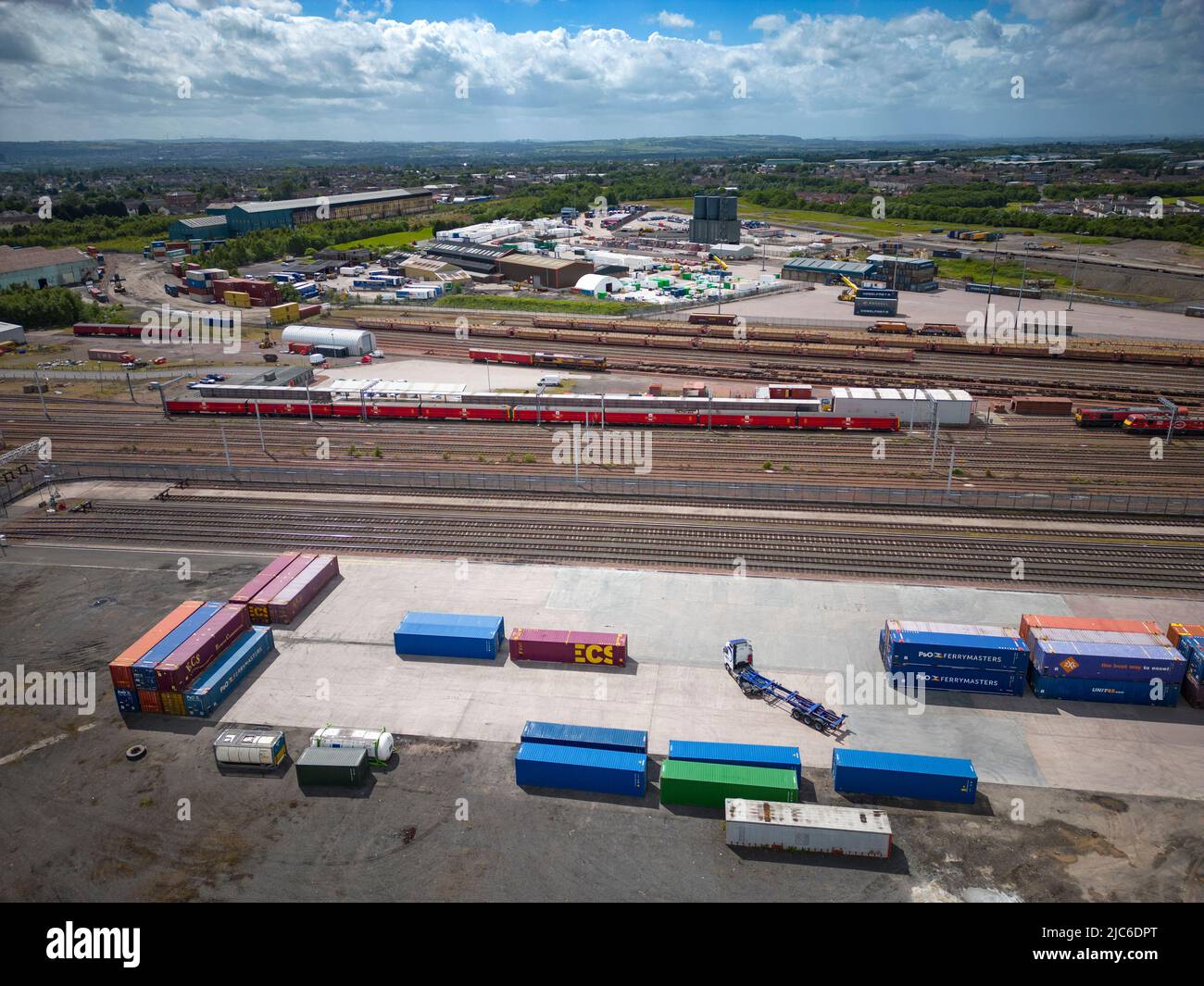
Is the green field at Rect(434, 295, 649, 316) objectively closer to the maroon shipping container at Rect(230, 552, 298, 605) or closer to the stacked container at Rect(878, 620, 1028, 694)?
the maroon shipping container at Rect(230, 552, 298, 605)

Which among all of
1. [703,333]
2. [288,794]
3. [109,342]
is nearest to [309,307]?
[109,342]

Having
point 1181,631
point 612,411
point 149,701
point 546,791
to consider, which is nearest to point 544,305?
point 612,411

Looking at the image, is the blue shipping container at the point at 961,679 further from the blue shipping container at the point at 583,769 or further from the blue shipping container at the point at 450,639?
the blue shipping container at the point at 450,639

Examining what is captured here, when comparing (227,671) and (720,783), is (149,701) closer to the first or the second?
(227,671)

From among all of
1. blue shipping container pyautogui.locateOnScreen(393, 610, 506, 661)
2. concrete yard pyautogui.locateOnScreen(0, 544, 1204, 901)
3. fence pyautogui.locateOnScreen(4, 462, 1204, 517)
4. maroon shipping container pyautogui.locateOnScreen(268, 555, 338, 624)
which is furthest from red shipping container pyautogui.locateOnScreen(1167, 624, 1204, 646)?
maroon shipping container pyautogui.locateOnScreen(268, 555, 338, 624)

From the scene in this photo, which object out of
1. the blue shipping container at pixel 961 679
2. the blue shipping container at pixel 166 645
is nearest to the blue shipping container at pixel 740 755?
→ the blue shipping container at pixel 961 679
